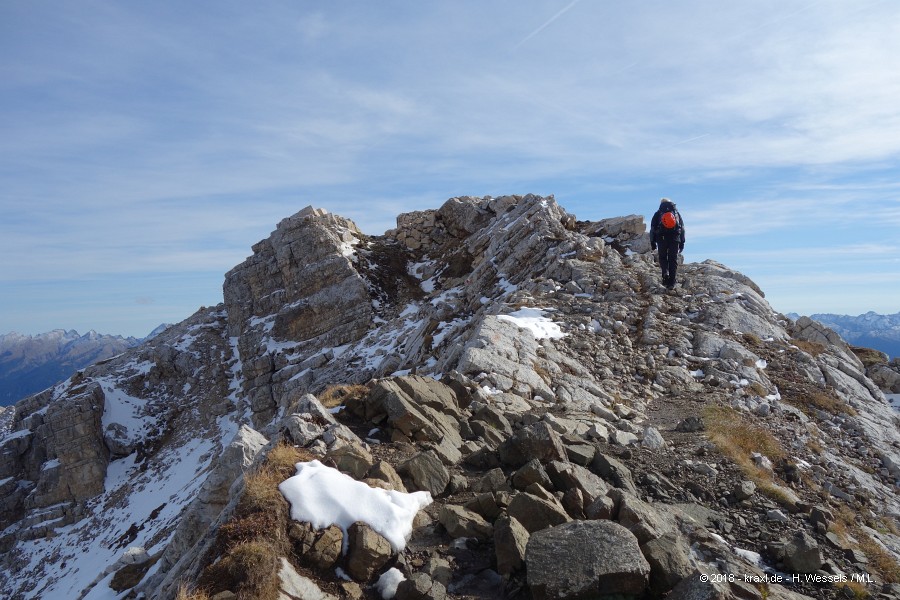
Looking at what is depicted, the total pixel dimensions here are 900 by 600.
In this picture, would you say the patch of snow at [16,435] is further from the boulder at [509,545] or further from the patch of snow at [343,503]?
the boulder at [509,545]

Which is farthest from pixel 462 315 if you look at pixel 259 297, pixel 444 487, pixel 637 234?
pixel 259 297

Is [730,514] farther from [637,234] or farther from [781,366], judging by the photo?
[637,234]

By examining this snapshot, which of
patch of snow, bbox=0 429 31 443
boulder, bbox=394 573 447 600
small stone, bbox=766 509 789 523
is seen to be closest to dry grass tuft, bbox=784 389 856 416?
small stone, bbox=766 509 789 523

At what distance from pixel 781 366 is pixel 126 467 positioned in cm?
5524

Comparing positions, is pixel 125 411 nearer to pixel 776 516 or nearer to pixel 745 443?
pixel 745 443

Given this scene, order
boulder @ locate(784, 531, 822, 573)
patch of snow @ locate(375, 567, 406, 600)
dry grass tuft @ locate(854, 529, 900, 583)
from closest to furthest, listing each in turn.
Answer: patch of snow @ locate(375, 567, 406, 600) < boulder @ locate(784, 531, 822, 573) < dry grass tuft @ locate(854, 529, 900, 583)

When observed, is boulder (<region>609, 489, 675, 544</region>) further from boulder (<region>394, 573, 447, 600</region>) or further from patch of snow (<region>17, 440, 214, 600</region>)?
patch of snow (<region>17, 440, 214, 600</region>)

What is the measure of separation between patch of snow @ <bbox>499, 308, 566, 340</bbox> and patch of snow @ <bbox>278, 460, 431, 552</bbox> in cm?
1263

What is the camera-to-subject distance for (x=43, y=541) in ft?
143

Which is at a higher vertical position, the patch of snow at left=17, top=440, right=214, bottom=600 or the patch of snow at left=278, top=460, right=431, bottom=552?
the patch of snow at left=278, top=460, right=431, bottom=552

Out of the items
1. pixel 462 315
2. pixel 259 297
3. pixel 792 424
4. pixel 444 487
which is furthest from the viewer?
pixel 259 297

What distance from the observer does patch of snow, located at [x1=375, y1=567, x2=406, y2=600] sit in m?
6.49

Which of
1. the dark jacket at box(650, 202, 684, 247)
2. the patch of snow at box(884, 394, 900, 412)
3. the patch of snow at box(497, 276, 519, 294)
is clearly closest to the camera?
the patch of snow at box(884, 394, 900, 412)

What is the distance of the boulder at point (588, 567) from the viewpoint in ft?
20.0
